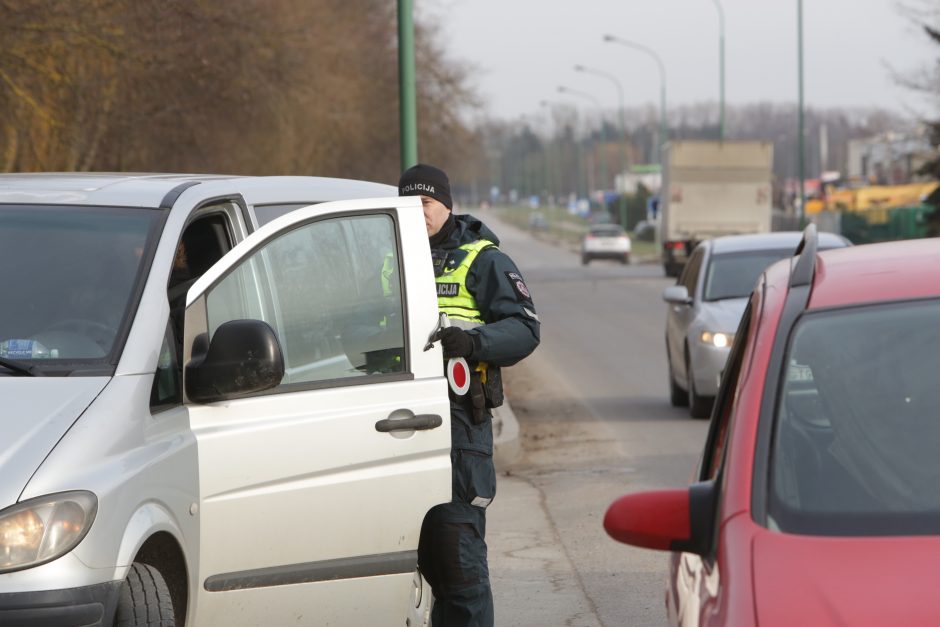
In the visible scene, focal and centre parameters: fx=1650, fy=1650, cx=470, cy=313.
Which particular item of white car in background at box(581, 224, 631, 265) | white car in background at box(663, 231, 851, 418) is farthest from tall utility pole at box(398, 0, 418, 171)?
white car in background at box(581, 224, 631, 265)

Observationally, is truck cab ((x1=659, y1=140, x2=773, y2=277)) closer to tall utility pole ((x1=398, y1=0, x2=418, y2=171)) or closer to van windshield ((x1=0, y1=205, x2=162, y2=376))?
tall utility pole ((x1=398, y1=0, x2=418, y2=171))

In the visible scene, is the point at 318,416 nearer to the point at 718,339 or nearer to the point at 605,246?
the point at 718,339

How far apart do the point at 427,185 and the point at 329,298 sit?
76 cm

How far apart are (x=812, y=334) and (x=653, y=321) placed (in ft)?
80.6

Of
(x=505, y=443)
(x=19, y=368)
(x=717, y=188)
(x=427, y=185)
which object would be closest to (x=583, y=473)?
(x=505, y=443)

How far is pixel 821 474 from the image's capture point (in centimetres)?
329

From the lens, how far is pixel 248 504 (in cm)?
460

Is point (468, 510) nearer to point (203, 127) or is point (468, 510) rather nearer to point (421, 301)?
point (421, 301)

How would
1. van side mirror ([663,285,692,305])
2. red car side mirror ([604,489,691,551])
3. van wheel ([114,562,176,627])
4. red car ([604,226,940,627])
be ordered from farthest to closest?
van side mirror ([663,285,692,305])
van wheel ([114,562,176,627])
red car side mirror ([604,489,691,551])
red car ([604,226,940,627])

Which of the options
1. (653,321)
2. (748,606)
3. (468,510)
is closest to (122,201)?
(468,510)

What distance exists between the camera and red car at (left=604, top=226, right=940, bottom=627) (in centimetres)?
287

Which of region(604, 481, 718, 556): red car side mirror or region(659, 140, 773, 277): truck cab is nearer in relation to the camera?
region(604, 481, 718, 556): red car side mirror

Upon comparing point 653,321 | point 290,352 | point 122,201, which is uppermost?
point 122,201

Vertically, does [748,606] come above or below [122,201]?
below
